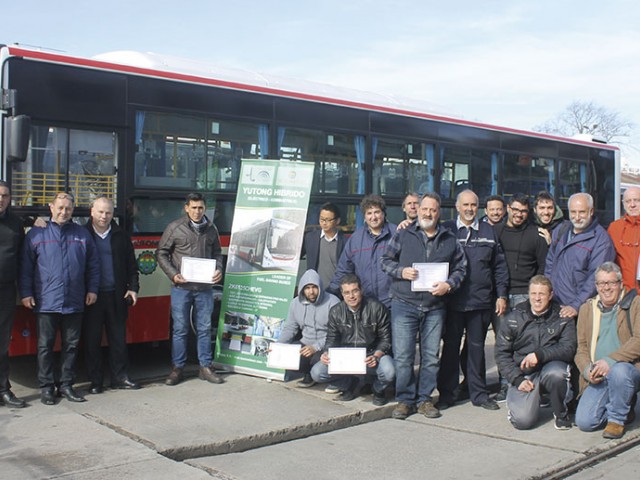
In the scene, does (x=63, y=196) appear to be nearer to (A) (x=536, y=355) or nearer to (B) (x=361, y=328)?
(B) (x=361, y=328)

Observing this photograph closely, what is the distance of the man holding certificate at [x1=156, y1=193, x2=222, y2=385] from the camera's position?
7.55m

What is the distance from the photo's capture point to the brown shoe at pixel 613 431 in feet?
20.3

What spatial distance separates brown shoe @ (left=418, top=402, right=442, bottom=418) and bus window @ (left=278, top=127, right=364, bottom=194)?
3261mm

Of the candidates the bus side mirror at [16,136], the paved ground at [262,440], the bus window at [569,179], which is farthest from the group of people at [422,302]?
the bus window at [569,179]

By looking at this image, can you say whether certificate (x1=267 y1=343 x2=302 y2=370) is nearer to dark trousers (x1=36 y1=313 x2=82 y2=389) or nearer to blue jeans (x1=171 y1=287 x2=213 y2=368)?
blue jeans (x1=171 y1=287 x2=213 y2=368)

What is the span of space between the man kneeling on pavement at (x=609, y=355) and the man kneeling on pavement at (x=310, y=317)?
7.79 feet

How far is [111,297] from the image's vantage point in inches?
288

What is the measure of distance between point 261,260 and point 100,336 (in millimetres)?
1810

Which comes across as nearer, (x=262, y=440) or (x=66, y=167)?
(x=262, y=440)

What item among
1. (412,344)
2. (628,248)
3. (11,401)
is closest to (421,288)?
(412,344)

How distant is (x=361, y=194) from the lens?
9.86 meters

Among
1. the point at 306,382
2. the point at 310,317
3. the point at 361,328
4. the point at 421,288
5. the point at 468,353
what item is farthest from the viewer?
the point at 306,382

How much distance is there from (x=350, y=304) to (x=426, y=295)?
751 millimetres

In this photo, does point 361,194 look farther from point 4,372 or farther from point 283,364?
point 4,372
